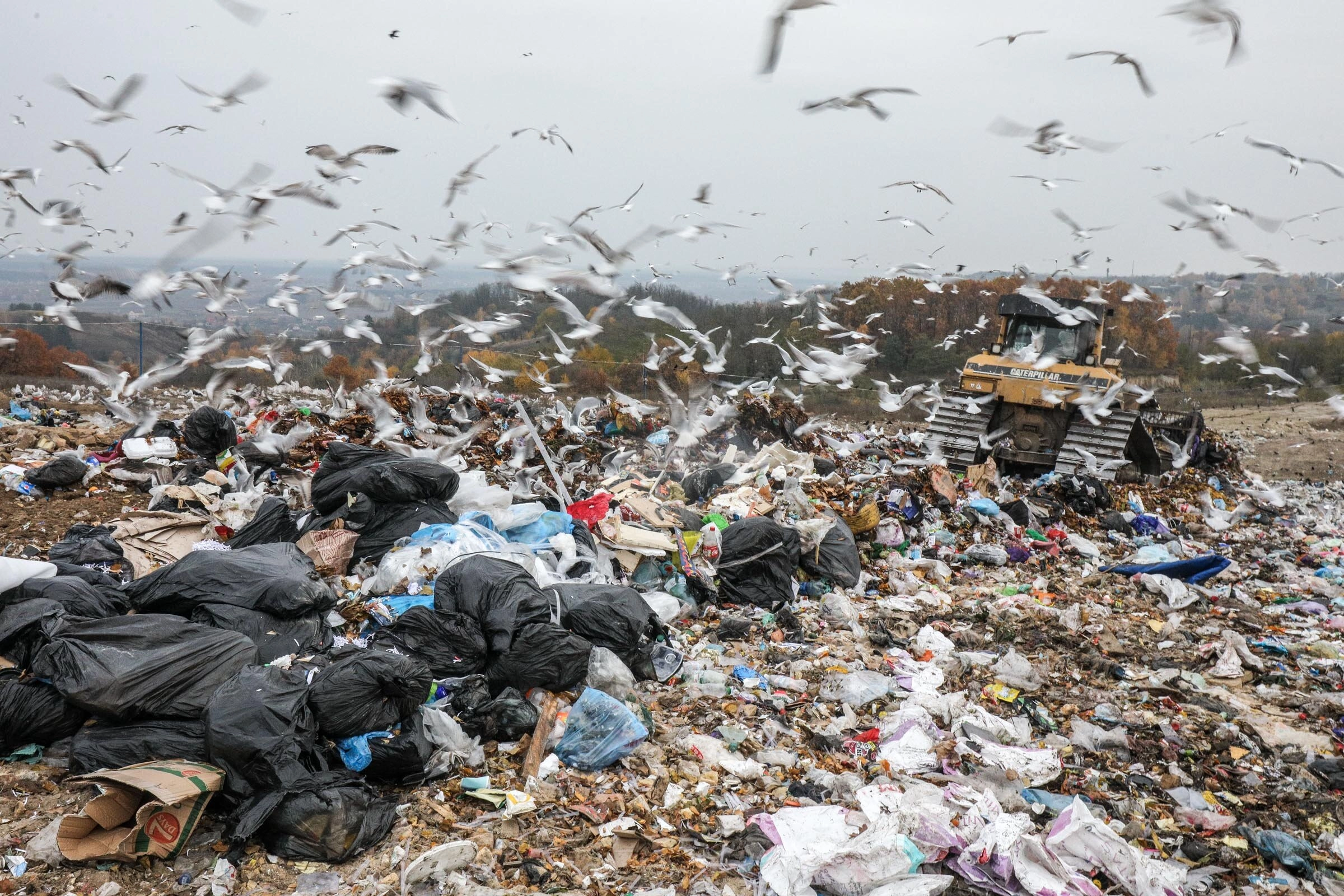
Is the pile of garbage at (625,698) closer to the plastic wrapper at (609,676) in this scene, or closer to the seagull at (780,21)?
the plastic wrapper at (609,676)

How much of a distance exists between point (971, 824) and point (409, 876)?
5.52 ft

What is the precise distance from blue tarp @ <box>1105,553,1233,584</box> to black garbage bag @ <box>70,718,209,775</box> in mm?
5530

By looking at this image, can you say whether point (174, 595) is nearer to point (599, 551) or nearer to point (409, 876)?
point (409, 876)

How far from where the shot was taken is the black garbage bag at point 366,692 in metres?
2.77

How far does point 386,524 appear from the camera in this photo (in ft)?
15.9

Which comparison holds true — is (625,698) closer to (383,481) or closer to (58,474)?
(383,481)

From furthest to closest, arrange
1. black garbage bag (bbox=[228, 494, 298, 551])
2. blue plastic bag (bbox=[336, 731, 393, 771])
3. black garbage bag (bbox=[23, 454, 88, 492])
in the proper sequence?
black garbage bag (bbox=[23, 454, 88, 492]), black garbage bag (bbox=[228, 494, 298, 551]), blue plastic bag (bbox=[336, 731, 393, 771])

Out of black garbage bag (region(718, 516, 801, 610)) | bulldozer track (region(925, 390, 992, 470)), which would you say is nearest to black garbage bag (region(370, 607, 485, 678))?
black garbage bag (region(718, 516, 801, 610))

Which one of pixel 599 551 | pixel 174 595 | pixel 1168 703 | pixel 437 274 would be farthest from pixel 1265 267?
pixel 174 595

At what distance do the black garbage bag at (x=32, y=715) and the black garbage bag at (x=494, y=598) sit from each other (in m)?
1.31

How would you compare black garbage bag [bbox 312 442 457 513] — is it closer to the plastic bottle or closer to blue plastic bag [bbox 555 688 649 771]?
blue plastic bag [bbox 555 688 649 771]

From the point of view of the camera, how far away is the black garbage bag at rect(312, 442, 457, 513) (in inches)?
192

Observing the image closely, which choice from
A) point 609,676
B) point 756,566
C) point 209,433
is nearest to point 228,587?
point 609,676

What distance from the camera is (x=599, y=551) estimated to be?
5027 millimetres
